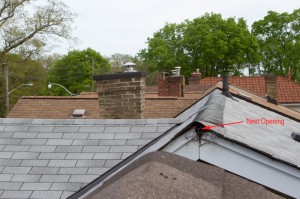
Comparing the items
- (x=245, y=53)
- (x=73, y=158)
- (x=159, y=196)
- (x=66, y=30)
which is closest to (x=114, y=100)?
(x=73, y=158)

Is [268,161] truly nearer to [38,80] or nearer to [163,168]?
[163,168]

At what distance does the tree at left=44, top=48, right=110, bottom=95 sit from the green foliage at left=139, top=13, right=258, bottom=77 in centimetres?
1322

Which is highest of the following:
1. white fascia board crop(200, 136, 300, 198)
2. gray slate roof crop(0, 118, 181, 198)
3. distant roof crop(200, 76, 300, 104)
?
white fascia board crop(200, 136, 300, 198)

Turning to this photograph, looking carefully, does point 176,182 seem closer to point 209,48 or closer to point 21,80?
point 21,80

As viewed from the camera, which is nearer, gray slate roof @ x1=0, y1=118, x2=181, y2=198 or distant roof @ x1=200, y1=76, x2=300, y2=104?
gray slate roof @ x1=0, y1=118, x2=181, y2=198

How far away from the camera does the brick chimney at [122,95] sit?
25.8 ft

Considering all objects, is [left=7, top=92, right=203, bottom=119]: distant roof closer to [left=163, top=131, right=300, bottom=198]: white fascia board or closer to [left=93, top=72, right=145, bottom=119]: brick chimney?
[left=93, top=72, right=145, bottom=119]: brick chimney

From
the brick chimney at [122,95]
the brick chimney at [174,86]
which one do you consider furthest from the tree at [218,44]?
the brick chimney at [122,95]

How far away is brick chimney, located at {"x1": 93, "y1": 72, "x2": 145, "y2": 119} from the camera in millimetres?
7871

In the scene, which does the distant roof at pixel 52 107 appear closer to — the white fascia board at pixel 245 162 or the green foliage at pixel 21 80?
the white fascia board at pixel 245 162

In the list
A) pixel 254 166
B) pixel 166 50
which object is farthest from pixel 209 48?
pixel 254 166

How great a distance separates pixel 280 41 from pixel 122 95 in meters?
48.0

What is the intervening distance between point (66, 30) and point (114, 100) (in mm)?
27257

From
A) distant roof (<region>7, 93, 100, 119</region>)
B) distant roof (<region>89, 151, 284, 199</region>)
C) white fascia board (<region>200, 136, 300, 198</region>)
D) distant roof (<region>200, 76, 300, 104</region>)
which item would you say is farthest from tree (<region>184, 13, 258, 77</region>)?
distant roof (<region>89, 151, 284, 199</region>)
